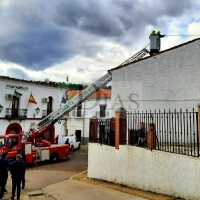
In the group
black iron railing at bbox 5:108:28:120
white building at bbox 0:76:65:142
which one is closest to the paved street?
white building at bbox 0:76:65:142

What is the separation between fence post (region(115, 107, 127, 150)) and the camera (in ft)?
34.4

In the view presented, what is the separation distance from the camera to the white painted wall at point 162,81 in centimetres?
1238

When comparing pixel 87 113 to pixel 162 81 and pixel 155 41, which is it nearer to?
pixel 155 41

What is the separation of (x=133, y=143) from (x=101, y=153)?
2.08m

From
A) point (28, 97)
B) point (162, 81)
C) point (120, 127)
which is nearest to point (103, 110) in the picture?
point (28, 97)

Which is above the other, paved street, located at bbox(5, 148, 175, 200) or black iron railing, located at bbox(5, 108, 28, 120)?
black iron railing, located at bbox(5, 108, 28, 120)

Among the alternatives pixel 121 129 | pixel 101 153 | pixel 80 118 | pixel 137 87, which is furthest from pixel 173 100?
pixel 80 118

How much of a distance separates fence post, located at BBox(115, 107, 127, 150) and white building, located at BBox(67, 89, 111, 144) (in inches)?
742

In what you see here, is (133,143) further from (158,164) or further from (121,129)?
(158,164)

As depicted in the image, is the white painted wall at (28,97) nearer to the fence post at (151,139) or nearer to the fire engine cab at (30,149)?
the fire engine cab at (30,149)

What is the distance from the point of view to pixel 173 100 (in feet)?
42.9

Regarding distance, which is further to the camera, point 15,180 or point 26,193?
point 26,193

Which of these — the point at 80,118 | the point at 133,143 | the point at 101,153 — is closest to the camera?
the point at 133,143

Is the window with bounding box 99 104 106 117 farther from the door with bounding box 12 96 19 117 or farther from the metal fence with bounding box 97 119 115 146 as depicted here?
the metal fence with bounding box 97 119 115 146
